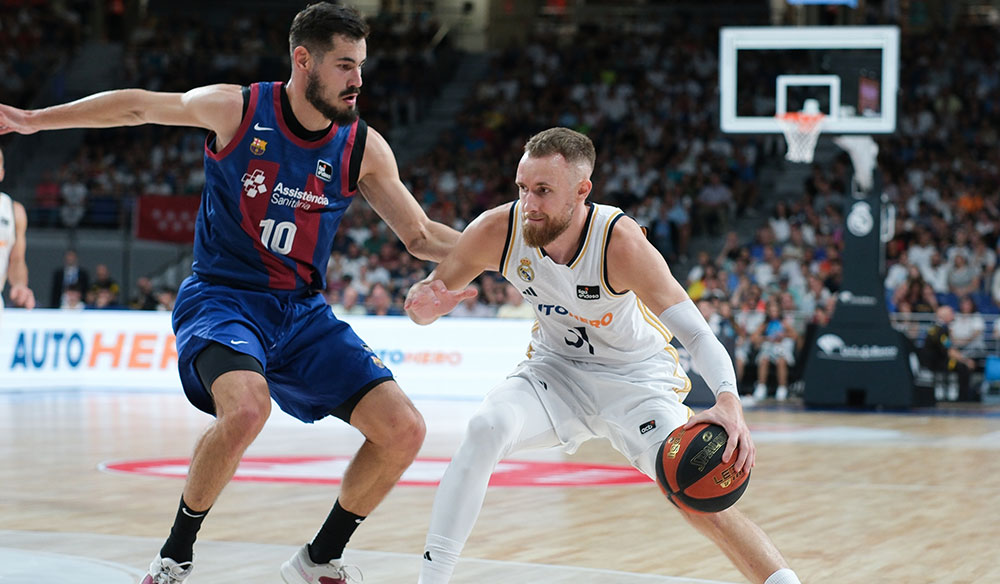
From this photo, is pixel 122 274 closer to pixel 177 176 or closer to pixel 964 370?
pixel 177 176

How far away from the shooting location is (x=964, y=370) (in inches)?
618

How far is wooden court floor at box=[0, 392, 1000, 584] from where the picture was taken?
5305 millimetres

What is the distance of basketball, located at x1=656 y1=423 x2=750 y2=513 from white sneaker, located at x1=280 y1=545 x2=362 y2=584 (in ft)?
4.64

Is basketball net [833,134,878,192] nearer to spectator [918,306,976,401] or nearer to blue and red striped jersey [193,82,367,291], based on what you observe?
spectator [918,306,976,401]

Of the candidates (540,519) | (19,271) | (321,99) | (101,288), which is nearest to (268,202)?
(321,99)

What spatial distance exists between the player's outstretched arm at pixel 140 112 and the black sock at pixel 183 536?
4.63 feet

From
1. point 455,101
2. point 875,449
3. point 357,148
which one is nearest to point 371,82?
point 455,101

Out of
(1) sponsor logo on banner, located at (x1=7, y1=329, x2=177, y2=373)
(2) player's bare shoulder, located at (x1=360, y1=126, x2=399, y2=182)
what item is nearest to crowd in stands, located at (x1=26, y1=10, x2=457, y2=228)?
(1) sponsor logo on banner, located at (x1=7, y1=329, x2=177, y2=373)

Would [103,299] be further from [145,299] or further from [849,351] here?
[849,351]

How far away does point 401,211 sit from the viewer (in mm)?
5066

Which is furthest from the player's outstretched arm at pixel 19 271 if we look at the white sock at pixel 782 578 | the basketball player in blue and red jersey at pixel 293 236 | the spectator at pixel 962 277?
the spectator at pixel 962 277

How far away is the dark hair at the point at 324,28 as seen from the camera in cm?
471

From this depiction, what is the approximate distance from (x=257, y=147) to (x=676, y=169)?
17671 mm

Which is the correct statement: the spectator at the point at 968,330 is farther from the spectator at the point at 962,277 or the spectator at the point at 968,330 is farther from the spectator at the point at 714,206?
the spectator at the point at 714,206
